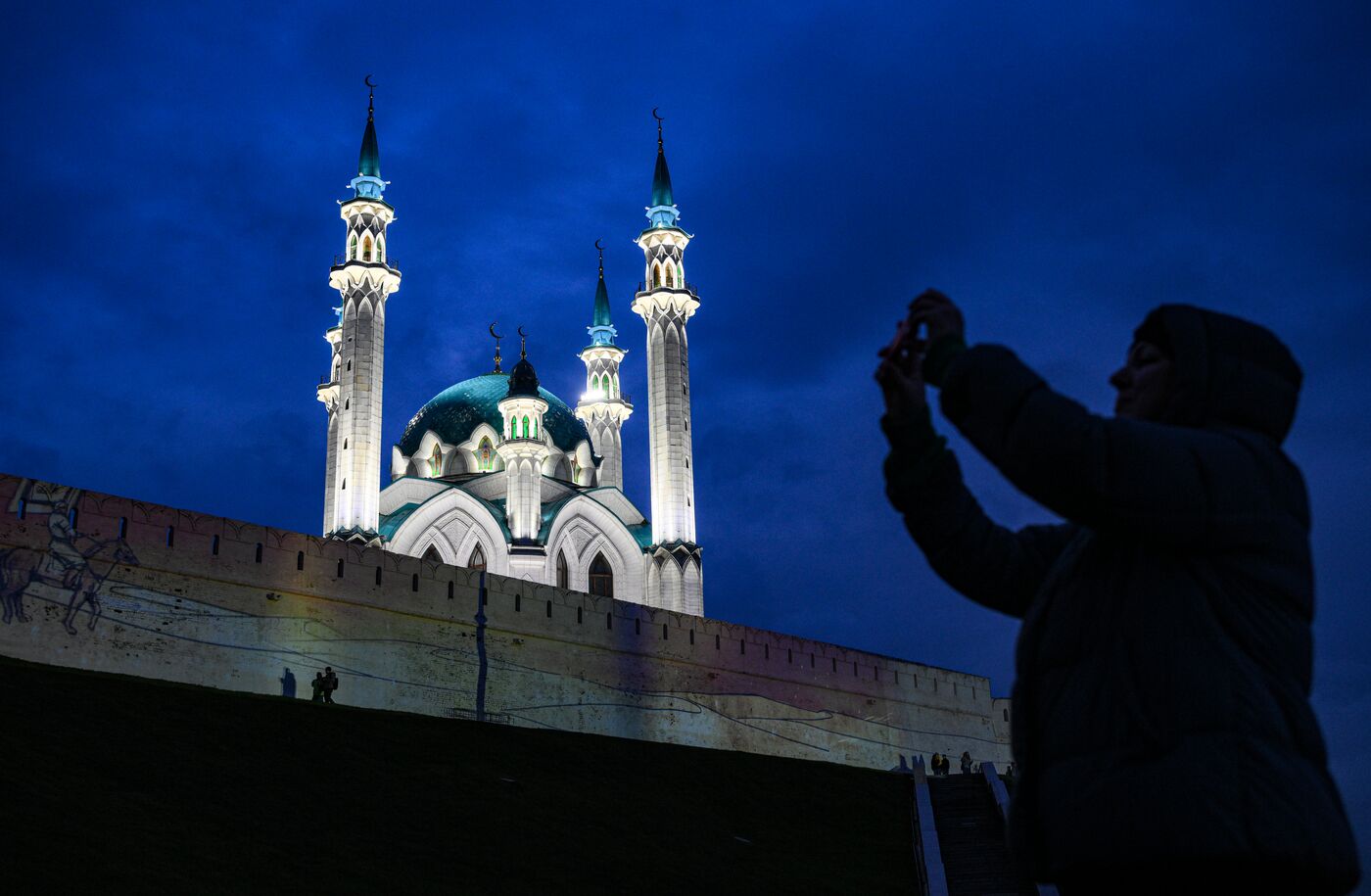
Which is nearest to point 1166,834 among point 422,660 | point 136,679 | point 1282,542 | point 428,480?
point 1282,542

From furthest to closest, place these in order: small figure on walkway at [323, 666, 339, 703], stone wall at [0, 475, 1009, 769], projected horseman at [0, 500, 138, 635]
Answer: small figure on walkway at [323, 666, 339, 703] → stone wall at [0, 475, 1009, 769] → projected horseman at [0, 500, 138, 635]

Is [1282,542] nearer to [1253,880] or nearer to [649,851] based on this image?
[1253,880]

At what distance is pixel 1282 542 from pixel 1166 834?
0.58 metres

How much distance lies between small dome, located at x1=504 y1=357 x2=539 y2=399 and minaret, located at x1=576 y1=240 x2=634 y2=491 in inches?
261

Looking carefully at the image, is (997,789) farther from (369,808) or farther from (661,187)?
(661,187)

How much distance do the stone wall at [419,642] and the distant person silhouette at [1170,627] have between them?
21257 millimetres

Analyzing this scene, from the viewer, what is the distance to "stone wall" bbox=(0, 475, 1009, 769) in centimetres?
2227

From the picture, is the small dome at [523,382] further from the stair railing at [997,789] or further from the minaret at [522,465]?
the stair railing at [997,789]

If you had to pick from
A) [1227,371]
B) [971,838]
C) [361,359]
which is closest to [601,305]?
[361,359]

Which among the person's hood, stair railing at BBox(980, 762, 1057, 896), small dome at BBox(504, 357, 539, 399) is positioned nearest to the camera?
the person's hood

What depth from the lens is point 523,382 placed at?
136 feet

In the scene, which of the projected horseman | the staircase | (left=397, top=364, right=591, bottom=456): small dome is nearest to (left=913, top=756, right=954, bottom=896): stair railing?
the staircase

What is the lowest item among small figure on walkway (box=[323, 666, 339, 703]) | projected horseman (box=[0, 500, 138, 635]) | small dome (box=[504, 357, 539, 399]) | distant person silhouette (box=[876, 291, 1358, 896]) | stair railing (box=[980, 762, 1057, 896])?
distant person silhouette (box=[876, 291, 1358, 896])

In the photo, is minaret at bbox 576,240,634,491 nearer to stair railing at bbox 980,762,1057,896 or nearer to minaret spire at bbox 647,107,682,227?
minaret spire at bbox 647,107,682,227
